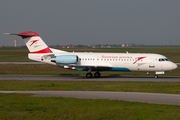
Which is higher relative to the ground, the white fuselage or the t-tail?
the t-tail

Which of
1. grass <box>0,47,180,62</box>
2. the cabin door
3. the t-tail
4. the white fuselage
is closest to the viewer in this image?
the white fuselage

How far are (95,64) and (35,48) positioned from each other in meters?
9.86

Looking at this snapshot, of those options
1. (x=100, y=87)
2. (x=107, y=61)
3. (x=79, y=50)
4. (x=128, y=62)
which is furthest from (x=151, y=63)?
(x=79, y=50)

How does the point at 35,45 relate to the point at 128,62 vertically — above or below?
above

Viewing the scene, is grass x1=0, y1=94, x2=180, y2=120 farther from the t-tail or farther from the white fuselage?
the t-tail

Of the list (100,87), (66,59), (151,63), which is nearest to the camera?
(100,87)

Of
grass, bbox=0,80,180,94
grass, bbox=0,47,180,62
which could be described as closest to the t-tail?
grass, bbox=0,80,180,94

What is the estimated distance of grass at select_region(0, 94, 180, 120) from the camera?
13422 mm

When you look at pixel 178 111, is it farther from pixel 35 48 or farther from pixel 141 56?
pixel 35 48

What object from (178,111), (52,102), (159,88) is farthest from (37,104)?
(159,88)

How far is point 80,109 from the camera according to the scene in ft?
48.4

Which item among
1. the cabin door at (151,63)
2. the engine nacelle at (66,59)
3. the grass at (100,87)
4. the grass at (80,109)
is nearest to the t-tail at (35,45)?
the engine nacelle at (66,59)

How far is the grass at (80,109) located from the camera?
528 inches

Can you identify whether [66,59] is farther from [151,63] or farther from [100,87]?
[151,63]
